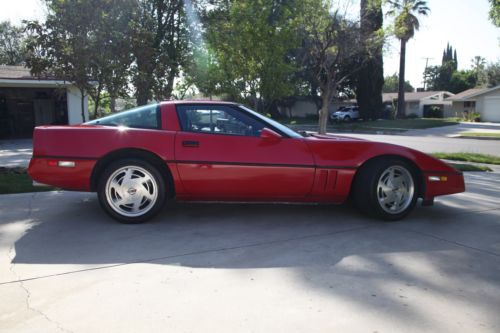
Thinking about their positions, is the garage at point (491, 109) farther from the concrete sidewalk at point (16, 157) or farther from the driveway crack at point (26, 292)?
the driveway crack at point (26, 292)

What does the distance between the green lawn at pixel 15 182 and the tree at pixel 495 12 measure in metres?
21.3

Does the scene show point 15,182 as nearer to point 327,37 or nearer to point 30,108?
point 327,37

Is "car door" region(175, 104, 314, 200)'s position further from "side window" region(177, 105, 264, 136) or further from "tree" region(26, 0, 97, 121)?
"tree" region(26, 0, 97, 121)

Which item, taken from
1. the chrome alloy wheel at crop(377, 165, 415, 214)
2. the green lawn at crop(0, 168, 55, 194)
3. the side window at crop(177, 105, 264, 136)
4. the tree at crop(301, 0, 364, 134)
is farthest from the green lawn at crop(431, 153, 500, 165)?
the green lawn at crop(0, 168, 55, 194)

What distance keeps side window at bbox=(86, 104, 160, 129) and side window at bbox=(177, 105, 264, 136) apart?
0.27 metres

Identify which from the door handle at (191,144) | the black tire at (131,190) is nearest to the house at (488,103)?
the door handle at (191,144)

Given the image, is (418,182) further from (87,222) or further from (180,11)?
(180,11)

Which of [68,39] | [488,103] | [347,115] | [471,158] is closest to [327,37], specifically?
[471,158]

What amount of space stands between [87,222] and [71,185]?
0.44 metres

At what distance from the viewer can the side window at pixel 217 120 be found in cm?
460

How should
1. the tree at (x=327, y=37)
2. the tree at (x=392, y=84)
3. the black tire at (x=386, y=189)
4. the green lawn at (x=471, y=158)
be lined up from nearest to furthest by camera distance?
the black tire at (x=386, y=189), the green lawn at (x=471, y=158), the tree at (x=327, y=37), the tree at (x=392, y=84)

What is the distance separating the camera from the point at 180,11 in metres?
22.8

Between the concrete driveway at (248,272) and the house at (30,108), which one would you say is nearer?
the concrete driveway at (248,272)

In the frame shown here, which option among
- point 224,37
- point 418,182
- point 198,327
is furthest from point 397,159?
point 224,37
